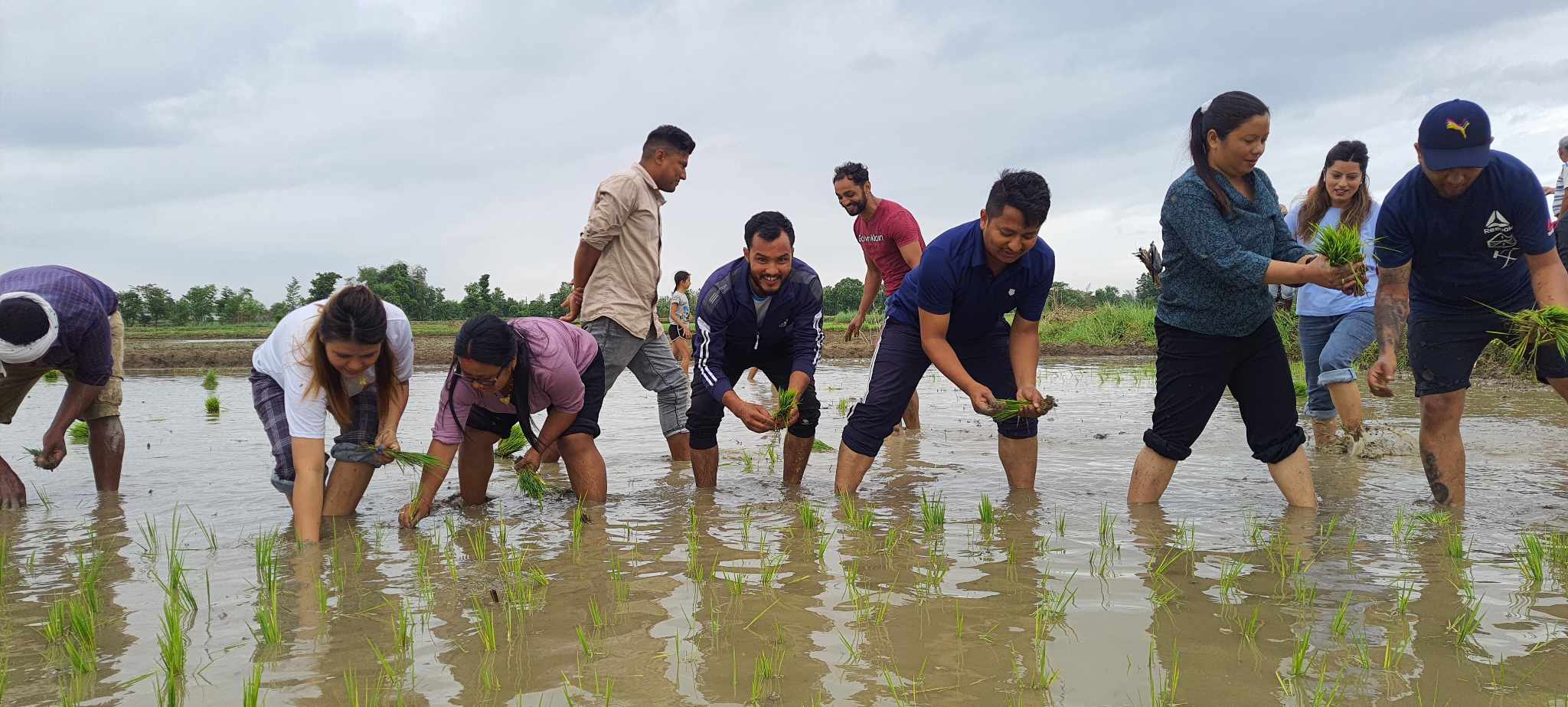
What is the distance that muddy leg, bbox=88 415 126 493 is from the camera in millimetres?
5535

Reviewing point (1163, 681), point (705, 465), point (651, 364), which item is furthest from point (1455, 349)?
point (651, 364)

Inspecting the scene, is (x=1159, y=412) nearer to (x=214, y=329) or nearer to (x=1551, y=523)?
(x=1551, y=523)

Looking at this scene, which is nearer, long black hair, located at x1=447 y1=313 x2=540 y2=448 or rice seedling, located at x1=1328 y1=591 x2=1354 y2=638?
rice seedling, located at x1=1328 y1=591 x2=1354 y2=638

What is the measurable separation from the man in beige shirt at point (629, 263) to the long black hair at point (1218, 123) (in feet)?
9.62

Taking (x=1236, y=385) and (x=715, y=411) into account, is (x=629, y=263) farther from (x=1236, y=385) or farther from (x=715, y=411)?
(x=1236, y=385)

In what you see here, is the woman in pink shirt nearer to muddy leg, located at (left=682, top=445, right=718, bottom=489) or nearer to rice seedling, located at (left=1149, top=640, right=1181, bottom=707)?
muddy leg, located at (left=682, top=445, right=718, bottom=489)

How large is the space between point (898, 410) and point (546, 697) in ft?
9.38

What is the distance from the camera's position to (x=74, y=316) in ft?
15.8

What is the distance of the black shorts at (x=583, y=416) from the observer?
4.87m

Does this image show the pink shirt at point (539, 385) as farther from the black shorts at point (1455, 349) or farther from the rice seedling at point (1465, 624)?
the black shorts at point (1455, 349)

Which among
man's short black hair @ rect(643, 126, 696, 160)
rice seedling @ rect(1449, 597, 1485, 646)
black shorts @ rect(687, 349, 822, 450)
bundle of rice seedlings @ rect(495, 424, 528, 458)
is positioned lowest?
rice seedling @ rect(1449, 597, 1485, 646)

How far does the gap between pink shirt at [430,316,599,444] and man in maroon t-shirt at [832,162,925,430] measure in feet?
9.33

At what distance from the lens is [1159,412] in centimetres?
444

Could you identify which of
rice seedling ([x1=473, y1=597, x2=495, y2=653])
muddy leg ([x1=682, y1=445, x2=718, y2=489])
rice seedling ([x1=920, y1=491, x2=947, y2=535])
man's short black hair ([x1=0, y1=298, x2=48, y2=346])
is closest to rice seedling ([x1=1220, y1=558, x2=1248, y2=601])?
rice seedling ([x1=920, y1=491, x2=947, y2=535])
